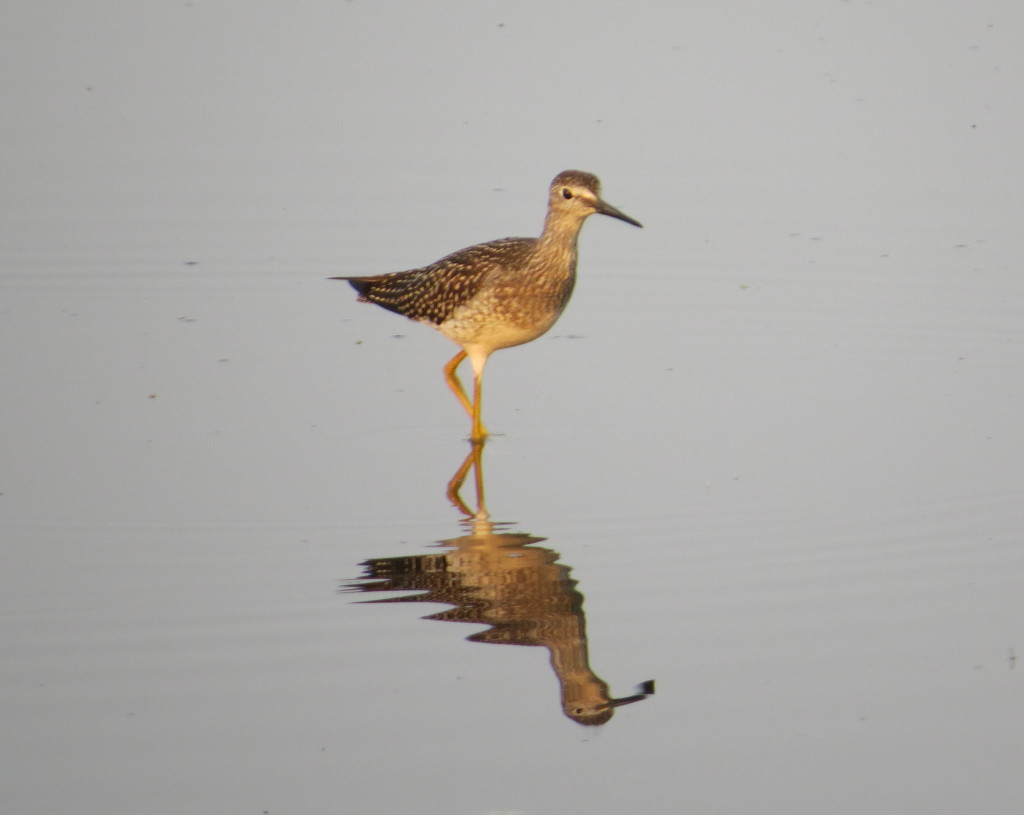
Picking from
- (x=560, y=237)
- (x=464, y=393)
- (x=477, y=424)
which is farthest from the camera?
(x=464, y=393)

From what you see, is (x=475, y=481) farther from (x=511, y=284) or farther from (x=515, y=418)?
(x=511, y=284)

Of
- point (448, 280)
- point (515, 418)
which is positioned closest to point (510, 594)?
point (515, 418)

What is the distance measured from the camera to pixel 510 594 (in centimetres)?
796

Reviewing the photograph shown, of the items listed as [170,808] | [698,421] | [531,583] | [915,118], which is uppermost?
[915,118]

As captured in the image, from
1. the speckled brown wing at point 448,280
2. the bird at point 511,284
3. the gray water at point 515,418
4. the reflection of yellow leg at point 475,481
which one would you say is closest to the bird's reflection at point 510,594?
the gray water at point 515,418

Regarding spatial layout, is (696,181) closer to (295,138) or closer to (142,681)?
(295,138)

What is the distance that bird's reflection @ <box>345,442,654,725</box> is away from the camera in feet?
23.2

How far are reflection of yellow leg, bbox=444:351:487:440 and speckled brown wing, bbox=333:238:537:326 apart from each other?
0.31m

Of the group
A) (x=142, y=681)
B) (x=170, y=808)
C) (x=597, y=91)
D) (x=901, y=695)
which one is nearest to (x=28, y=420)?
(x=142, y=681)

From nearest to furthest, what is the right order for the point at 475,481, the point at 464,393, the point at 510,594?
1. the point at 510,594
2. the point at 475,481
3. the point at 464,393

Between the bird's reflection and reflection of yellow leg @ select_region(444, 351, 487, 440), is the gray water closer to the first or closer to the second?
the bird's reflection

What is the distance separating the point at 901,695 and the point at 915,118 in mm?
9458

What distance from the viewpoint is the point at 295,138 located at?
1558 cm

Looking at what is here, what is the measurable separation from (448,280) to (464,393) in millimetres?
696
